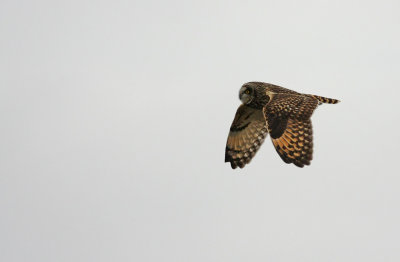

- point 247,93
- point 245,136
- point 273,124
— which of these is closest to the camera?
point 273,124

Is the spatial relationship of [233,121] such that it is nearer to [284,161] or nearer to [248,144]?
[248,144]

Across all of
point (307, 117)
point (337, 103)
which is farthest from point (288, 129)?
point (337, 103)

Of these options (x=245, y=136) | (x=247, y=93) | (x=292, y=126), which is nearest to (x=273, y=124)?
(x=292, y=126)

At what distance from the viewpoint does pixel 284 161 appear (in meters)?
18.7

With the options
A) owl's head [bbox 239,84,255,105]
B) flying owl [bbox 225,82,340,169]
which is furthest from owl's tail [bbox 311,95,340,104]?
owl's head [bbox 239,84,255,105]

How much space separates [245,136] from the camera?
69.5 feet

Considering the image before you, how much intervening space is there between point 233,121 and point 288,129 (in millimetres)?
2535

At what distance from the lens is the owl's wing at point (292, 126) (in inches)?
731

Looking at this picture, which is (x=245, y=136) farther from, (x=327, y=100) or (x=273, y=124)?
(x=327, y=100)

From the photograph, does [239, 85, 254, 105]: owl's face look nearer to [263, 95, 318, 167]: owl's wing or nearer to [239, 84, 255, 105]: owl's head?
[239, 84, 255, 105]: owl's head

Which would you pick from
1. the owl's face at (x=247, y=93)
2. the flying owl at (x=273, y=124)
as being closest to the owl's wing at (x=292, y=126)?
the flying owl at (x=273, y=124)

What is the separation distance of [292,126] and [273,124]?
437 mm

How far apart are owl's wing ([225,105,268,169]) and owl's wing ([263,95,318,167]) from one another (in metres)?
1.36

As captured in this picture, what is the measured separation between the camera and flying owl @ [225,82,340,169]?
18688 millimetres
